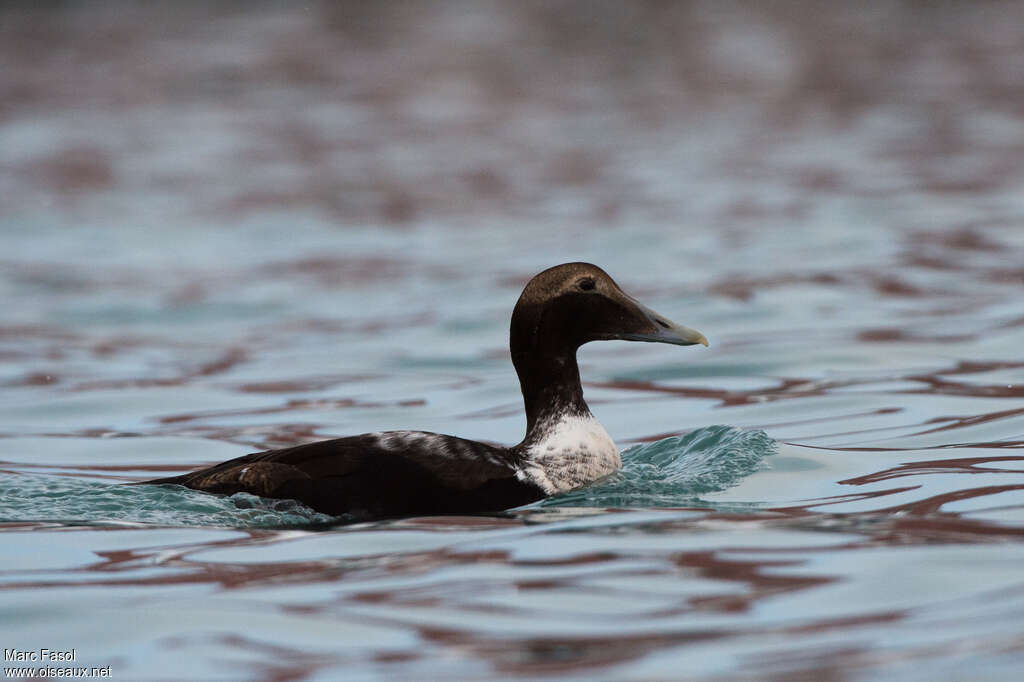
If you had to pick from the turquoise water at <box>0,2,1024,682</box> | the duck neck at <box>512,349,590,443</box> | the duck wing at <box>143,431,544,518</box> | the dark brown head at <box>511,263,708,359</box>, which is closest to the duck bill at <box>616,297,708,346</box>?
the dark brown head at <box>511,263,708,359</box>

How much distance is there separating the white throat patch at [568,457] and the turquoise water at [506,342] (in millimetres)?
108

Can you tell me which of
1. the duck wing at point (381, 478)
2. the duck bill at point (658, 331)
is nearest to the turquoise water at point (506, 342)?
the duck wing at point (381, 478)

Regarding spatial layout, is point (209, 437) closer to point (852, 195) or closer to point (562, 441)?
point (562, 441)

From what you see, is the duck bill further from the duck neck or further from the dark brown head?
the duck neck

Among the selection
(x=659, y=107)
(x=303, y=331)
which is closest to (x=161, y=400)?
(x=303, y=331)

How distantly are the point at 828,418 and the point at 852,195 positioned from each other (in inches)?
478

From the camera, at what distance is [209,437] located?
10375 millimetres

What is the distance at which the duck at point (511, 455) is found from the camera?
22.4ft

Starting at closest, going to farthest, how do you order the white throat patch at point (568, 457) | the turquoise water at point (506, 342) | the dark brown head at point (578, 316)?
the turquoise water at point (506, 342) < the white throat patch at point (568, 457) < the dark brown head at point (578, 316)

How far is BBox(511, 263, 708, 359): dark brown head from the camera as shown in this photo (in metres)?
7.54

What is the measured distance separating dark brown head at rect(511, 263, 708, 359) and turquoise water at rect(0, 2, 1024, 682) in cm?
67

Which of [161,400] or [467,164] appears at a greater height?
[467,164]

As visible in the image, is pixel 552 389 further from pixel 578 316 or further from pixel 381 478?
pixel 381 478

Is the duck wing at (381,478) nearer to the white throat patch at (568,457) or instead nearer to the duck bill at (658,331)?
the white throat patch at (568,457)
